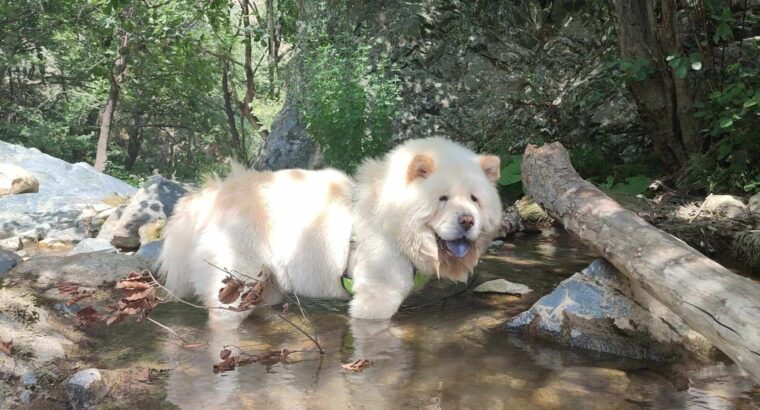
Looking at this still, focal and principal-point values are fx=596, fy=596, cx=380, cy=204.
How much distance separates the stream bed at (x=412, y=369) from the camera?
331 cm

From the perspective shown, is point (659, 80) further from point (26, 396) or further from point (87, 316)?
point (26, 396)

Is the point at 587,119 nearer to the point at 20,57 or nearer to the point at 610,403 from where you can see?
the point at 610,403

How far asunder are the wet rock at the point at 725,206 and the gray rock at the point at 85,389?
701 centimetres

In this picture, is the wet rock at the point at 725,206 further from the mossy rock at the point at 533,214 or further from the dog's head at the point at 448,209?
the dog's head at the point at 448,209

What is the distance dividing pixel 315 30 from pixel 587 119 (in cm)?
637

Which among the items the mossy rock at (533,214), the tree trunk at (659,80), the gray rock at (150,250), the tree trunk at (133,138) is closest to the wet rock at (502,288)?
the mossy rock at (533,214)

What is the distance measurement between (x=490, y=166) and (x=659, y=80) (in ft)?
17.6

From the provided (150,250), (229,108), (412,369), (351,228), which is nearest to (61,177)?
(150,250)

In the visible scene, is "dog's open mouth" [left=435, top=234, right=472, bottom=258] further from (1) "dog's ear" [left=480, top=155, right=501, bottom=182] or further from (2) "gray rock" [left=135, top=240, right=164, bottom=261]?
(2) "gray rock" [left=135, top=240, right=164, bottom=261]

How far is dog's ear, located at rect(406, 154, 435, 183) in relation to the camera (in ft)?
15.2

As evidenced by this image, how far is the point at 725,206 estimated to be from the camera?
7414 millimetres

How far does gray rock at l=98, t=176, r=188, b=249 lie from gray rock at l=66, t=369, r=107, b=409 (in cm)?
658

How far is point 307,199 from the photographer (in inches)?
202

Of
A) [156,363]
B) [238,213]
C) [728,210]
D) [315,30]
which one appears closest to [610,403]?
[156,363]
